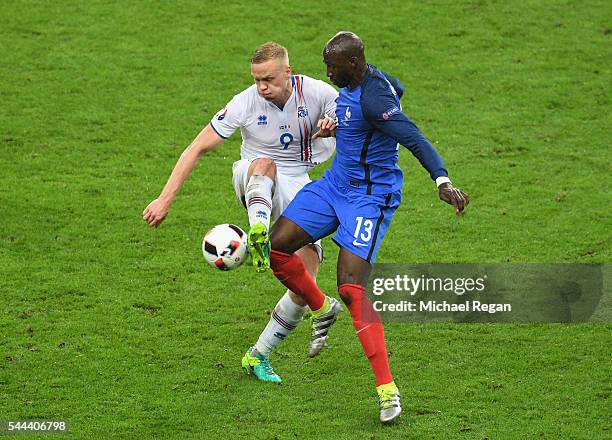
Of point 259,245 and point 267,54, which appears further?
point 267,54

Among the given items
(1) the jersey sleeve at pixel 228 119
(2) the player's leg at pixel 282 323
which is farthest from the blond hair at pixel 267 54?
(2) the player's leg at pixel 282 323

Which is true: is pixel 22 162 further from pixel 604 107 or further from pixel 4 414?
pixel 604 107

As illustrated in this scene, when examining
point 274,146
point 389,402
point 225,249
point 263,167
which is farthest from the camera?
point 274,146

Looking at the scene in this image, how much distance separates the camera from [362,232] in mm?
8297

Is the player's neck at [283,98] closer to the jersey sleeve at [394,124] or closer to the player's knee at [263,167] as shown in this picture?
the player's knee at [263,167]

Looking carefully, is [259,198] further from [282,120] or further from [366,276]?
[366,276]

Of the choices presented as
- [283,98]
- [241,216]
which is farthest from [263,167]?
[241,216]

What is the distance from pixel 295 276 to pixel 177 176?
1.13 meters

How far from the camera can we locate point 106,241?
1148cm

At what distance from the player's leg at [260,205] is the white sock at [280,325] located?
729mm

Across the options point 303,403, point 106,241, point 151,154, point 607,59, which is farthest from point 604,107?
point 303,403

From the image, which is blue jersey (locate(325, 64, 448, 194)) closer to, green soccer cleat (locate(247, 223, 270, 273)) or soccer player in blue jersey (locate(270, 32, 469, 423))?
soccer player in blue jersey (locate(270, 32, 469, 423))

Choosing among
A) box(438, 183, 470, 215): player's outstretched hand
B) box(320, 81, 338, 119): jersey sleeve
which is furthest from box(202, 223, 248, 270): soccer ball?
box(438, 183, 470, 215): player's outstretched hand

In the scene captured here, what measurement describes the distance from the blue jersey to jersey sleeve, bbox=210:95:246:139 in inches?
30.5
